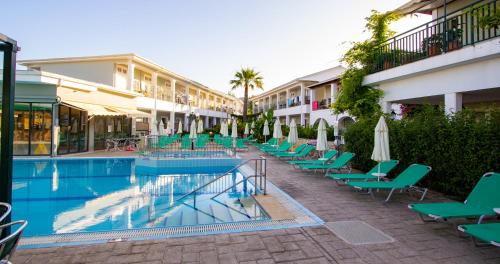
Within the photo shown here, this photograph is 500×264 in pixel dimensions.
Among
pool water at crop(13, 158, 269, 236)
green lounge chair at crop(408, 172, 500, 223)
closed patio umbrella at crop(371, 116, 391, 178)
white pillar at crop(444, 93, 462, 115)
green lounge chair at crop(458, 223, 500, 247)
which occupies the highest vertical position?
white pillar at crop(444, 93, 462, 115)

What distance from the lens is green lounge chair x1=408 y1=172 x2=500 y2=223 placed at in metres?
4.51

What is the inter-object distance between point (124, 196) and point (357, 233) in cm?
714

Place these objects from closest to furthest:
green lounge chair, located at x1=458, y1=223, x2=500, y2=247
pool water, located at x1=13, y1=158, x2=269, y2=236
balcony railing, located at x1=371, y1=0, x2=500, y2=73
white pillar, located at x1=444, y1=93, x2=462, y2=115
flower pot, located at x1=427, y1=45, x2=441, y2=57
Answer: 1. green lounge chair, located at x1=458, y1=223, x2=500, y2=247
2. pool water, located at x1=13, y1=158, x2=269, y2=236
3. balcony railing, located at x1=371, y1=0, x2=500, y2=73
4. white pillar, located at x1=444, y1=93, x2=462, y2=115
5. flower pot, located at x1=427, y1=45, x2=441, y2=57

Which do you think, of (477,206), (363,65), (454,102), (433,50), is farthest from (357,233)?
(363,65)

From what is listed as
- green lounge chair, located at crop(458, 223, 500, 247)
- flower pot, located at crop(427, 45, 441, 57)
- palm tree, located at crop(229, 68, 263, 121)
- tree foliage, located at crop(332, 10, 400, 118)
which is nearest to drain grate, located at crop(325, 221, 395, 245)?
green lounge chair, located at crop(458, 223, 500, 247)

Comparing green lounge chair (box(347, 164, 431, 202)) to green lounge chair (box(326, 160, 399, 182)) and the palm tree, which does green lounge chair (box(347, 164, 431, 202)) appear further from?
the palm tree

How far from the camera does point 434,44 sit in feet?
30.9

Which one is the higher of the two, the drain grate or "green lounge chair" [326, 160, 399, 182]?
"green lounge chair" [326, 160, 399, 182]

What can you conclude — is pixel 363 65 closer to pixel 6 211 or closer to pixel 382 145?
pixel 382 145

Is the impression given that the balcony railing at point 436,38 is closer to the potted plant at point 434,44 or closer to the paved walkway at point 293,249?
the potted plant at point 434,44

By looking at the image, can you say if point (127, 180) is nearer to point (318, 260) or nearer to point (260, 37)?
point (318, 260)

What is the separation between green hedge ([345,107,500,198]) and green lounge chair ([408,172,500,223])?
145cm

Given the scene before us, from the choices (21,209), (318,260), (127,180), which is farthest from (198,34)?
(318,260)

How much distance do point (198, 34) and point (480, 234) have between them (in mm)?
18010
